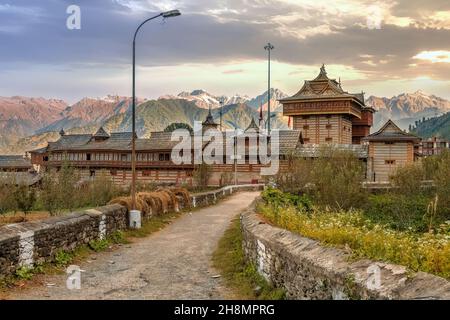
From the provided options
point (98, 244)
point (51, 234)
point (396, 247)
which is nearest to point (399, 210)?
point (98, 244)

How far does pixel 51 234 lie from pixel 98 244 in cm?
301

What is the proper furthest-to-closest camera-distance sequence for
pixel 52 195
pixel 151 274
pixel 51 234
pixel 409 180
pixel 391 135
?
pixel 391 135 → pixel 409 180 → pixel 52 195 → pixel 51 234 → pixel 151 274

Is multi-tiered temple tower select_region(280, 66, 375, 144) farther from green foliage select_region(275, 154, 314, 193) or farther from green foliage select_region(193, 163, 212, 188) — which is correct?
green foliage select_region(275, 154, 314, 193)

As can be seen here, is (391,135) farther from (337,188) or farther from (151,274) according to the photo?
(151,274)

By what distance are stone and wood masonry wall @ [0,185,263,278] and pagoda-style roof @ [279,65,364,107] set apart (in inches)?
1773

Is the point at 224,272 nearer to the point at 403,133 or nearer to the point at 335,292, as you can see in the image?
the point at 335,292

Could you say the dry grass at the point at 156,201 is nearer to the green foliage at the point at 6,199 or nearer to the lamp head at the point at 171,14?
the lamp head at the point at 171,14

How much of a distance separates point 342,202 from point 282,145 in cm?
2493

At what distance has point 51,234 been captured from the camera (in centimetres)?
1264

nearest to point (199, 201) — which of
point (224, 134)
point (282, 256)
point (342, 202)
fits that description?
point (342, 202)

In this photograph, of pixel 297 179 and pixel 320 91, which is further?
pixel 320 91

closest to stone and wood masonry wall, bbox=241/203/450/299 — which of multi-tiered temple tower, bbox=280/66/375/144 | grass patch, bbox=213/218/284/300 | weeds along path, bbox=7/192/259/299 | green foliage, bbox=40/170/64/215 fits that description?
grass patch, bbox=213/218/284/300
